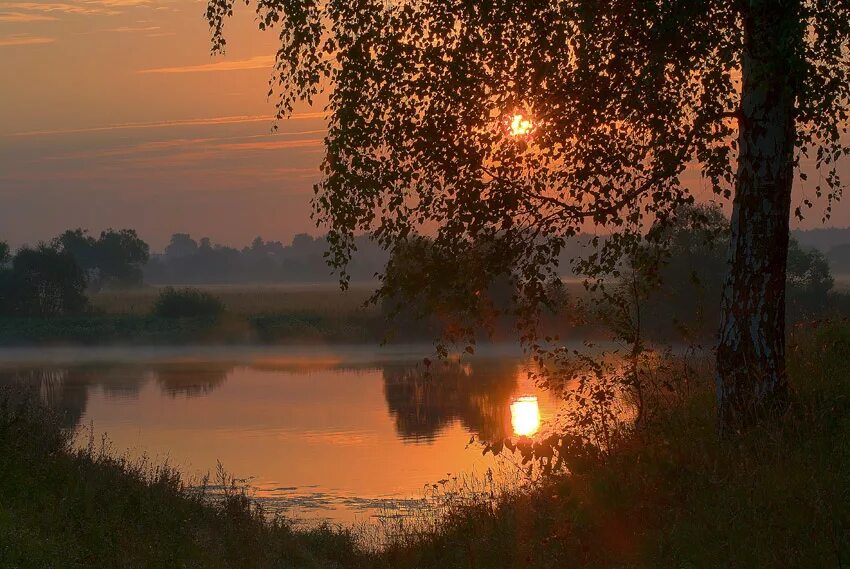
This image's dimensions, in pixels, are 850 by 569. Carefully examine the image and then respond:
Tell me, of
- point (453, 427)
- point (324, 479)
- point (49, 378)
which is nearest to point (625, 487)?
point (324, 479)

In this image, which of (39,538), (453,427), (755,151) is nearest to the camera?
(755,151)

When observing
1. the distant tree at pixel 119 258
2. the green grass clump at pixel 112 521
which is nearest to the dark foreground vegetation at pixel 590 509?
the green grass clump at pixel 112 521

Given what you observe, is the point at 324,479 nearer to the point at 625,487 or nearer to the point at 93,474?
the point at 93,474

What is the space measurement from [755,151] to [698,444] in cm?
322

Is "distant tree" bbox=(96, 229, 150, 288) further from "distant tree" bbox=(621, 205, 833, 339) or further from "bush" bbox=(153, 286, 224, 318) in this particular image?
"distant tree" bbox=(621, 205, 833, 339)

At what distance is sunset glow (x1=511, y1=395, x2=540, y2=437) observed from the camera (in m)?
27.8

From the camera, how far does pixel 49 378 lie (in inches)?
1976

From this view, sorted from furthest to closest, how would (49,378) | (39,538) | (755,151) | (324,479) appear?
(49,378) < (324,479) < (39,538) < (755,151)

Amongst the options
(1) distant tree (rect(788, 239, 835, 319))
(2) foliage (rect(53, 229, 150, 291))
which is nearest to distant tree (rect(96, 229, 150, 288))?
(2) foliage (rect(53, 229, 150, 291))

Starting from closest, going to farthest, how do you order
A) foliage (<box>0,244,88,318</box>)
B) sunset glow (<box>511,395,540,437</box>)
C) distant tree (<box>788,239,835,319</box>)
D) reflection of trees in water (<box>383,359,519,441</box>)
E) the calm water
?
the calm water → sunset glow (<box>511,395,540,437</box>) → reflection of trees in water (<box>383,359,519,441</box>) → distant tree (<box>788,239,835,319</box>) → foliage (<box>0,244,88,318</box>)

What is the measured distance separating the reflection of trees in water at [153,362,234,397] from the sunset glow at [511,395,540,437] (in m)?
14.8

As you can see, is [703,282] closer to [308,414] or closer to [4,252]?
[308,414]

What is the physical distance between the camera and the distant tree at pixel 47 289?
78.6 metres

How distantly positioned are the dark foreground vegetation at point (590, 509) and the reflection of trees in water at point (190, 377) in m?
28.4
